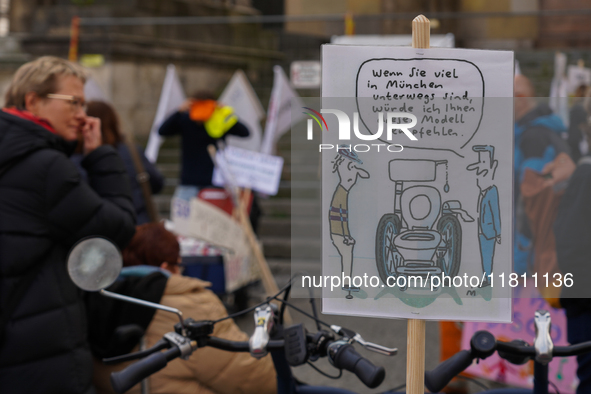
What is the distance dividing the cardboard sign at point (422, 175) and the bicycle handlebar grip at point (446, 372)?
4.3 inches

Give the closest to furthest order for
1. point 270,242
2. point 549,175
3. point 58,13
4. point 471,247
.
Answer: point 471,247 < point 549,175 < point 270,242 < point 58,13

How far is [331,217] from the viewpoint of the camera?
1786 millimetres

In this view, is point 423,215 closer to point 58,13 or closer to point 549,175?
point 549,175

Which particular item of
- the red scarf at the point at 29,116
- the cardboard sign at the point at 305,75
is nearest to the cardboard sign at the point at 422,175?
the red scarf at the point at 29,116

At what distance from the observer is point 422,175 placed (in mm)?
1768

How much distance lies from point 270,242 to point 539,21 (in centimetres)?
673

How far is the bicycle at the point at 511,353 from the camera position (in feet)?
5.72

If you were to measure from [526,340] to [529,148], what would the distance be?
39.3 inches

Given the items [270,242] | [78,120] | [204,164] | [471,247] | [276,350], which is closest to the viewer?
[471,247]

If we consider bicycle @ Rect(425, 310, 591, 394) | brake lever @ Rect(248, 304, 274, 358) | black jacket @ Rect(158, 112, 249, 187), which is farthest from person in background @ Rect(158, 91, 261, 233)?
bicycle @ Rect(425, 310, 591, 394)

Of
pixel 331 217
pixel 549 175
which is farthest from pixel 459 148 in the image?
pixel 549 175

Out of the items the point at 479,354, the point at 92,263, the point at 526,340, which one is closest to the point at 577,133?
the point at 526,340

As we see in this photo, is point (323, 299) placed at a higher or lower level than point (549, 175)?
lower

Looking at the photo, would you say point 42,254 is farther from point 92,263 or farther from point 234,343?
point 234,343
